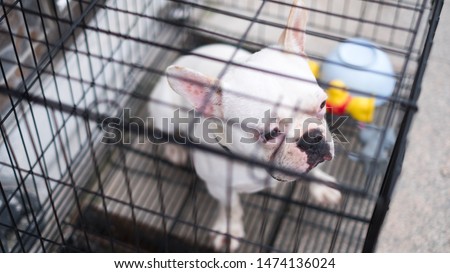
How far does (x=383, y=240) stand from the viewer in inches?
64.7

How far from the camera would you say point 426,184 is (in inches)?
70.5

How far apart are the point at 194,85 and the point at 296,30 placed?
27 cm

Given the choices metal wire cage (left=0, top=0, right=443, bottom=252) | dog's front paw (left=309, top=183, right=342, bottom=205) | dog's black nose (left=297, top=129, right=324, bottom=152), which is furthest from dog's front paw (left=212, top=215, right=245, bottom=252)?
dog's black nose (left=297, top=129, right=324, bottom=152)

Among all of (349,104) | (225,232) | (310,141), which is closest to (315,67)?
(349,104)

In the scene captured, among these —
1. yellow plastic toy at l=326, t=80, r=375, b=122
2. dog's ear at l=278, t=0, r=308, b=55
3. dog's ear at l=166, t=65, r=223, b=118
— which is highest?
yellow plastic toy at l=326, t=80, r=375, b=122

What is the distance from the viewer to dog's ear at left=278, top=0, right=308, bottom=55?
1.23 metres

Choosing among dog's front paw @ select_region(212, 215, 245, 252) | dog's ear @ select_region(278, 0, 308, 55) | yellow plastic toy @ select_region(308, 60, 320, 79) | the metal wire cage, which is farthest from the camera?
yellow plastic toy @ select_region(308, 60, 320, 79)

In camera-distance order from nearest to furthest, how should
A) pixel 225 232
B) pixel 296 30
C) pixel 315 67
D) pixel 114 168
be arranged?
pixel 296 30 → pixel 225 232 → pixel 114 168 → pixel 315 67

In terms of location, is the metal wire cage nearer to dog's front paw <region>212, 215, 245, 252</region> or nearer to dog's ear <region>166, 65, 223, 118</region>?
dog's front paw <region>212, 215, 245, 252</region>

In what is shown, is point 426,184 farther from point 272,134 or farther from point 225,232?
point 272,134

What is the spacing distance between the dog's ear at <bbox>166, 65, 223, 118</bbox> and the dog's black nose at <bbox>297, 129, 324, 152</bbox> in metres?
0.19

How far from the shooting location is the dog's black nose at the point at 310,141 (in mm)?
1177

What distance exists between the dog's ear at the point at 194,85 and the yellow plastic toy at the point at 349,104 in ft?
2.14

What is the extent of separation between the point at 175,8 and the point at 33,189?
89 cm
